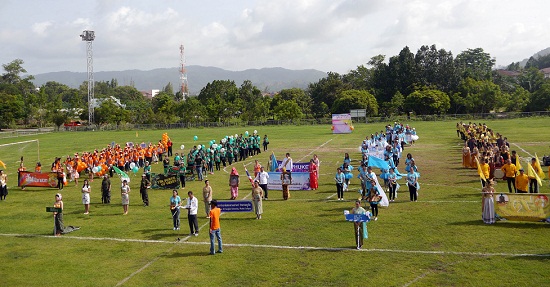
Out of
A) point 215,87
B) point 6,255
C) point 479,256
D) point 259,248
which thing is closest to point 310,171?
point 259,248

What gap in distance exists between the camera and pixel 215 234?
13.9 m

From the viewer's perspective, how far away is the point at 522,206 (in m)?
15.3

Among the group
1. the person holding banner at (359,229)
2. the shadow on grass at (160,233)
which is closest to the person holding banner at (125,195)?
the shadow on grass at (160,233)

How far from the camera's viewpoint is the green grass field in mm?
11828

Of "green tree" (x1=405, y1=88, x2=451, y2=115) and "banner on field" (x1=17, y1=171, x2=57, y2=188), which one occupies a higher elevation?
"green tree" (x1=405, y1=88, x2=451, y2=115)

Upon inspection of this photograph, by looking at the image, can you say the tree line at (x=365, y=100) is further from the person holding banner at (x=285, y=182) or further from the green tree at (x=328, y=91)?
the person holding banner at (x=285, y=182)

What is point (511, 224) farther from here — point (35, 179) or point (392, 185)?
point (35, 179)

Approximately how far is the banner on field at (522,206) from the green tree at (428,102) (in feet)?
213

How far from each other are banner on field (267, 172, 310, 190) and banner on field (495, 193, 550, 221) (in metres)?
8.83

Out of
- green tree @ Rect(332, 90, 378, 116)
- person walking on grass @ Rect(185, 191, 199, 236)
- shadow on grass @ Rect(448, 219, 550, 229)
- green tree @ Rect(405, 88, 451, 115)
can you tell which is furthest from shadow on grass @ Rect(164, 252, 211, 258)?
green tree @ Rect(405, 88, 451, 115)

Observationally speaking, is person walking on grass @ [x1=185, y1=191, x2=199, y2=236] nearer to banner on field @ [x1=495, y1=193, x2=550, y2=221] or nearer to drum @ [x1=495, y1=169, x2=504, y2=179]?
banner on field @ [x1=495, y1=193, x2=550, y2=221]

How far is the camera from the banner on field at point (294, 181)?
72.9 ft

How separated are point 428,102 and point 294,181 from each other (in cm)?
6172

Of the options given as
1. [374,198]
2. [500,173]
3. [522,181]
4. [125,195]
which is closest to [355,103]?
[500,173]
